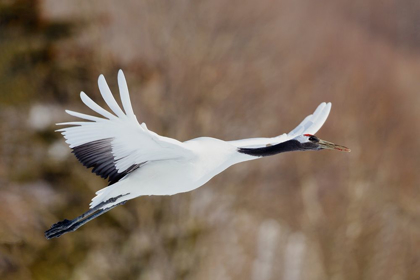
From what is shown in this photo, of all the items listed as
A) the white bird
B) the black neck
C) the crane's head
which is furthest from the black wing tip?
the crane's head

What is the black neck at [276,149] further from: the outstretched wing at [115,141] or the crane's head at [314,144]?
the outstretched wing at [115,141]

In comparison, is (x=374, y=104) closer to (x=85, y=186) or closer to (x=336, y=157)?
(x=336, y=157)

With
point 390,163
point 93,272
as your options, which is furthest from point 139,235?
point 390,163

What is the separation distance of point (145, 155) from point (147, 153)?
28 mm

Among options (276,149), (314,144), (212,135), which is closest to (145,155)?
(276,149)

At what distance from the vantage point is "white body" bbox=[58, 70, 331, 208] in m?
2.74

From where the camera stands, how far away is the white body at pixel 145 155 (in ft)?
8.99

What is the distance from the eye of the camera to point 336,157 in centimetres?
1137

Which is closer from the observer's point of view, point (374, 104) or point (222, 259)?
point (222, 259)

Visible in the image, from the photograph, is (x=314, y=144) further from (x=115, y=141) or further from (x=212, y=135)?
(x=212, y=135)

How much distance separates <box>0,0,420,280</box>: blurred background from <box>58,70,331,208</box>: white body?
19.7 ft

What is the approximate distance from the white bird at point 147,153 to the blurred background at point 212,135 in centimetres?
594

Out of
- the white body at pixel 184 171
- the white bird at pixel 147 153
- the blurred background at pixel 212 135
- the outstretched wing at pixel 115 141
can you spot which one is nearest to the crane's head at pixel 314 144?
the white bird at pixel 147 153

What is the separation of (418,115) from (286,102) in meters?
2.33
